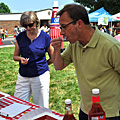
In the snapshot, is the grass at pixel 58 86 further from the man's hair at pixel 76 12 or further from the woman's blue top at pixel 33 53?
the man's hair at pixel 76 12

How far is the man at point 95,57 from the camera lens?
1423 mm

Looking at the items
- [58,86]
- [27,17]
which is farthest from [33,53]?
[58,86]

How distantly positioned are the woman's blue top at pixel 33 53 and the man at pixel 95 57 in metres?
1.00

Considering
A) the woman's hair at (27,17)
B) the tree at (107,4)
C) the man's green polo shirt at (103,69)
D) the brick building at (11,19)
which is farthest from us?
the brick building at (11,19)

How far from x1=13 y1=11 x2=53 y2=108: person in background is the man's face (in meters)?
0.99

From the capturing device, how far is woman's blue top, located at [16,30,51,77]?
247 centimetres

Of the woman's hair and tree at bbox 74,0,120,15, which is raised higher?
tree at bbox 74,0,120,15

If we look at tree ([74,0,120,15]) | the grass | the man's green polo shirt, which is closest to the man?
the man's green polo shirt

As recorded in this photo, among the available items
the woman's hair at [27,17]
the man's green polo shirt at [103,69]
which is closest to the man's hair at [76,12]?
the man's green polo shirt at [103,69]

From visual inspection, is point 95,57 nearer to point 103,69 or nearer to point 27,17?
point 103,69

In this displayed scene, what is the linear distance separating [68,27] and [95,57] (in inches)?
11.8

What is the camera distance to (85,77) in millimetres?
1550

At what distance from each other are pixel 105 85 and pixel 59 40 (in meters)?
0.52

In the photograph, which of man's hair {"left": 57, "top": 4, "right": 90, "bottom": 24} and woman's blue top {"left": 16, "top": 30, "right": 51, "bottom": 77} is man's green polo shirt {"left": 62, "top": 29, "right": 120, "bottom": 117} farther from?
woman's blue top {"left": 16, "top": 30, "right": 51, "bottom": 77}
